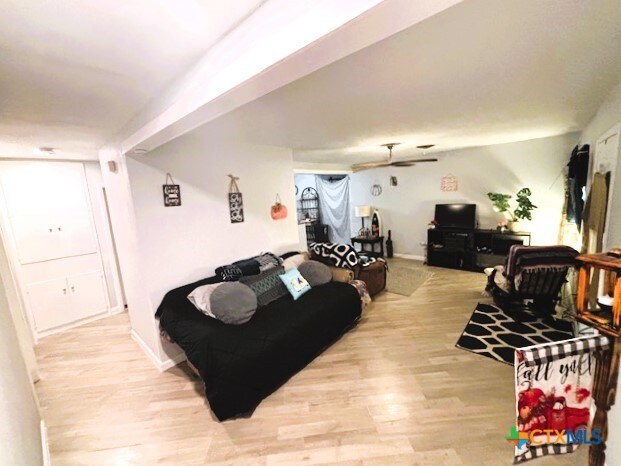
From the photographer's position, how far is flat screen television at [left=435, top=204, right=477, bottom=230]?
4.89 meters

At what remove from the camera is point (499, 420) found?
5.89 ft

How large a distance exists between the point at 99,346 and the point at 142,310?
36.7 inches

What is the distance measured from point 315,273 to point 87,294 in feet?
11.2

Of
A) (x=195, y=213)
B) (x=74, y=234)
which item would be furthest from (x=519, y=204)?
(x=74, y=234)

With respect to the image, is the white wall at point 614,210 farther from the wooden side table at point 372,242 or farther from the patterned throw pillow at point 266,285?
the wooden side table at point 372,242

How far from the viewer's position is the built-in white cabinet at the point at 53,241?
3.17 meters

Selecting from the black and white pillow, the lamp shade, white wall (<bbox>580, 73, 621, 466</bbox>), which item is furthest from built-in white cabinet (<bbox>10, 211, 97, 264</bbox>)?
white wall (<bbox>580, 73, 621, 466</bbox>)

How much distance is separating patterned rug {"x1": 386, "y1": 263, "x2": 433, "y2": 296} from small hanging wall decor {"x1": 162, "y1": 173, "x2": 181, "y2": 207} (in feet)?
11.0

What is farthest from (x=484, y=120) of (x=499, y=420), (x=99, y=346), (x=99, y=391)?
(x=99, y=346)

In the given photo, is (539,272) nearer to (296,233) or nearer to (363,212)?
(296,233)

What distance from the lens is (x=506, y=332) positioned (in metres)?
2.82

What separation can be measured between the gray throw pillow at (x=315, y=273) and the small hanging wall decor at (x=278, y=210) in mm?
814

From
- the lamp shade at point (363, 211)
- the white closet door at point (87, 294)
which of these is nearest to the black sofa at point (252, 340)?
the white closet door at point (87, 294)

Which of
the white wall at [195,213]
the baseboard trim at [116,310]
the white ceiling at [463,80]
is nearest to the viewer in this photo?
the white ceiling at [463,80]
